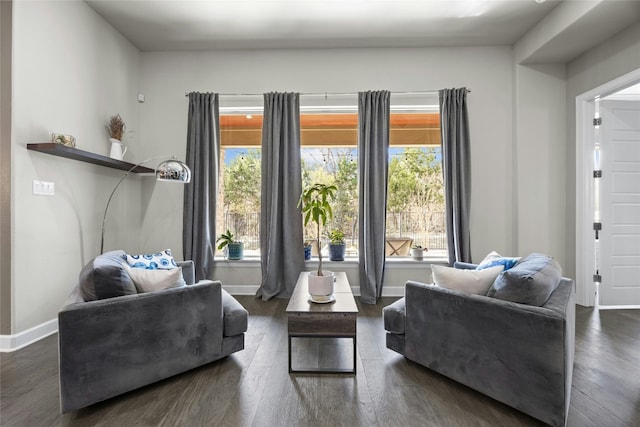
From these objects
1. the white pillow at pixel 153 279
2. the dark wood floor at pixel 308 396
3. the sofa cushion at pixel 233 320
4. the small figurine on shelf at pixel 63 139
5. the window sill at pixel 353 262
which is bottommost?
the dark wood floor at pixel 308 396

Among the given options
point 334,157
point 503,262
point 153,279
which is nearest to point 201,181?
point 334,157

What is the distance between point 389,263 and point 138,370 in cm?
309

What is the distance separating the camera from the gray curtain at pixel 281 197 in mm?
4086


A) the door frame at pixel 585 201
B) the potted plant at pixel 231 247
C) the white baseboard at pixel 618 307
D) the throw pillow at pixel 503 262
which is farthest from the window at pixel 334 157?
the white baseboard at pixel 618 307

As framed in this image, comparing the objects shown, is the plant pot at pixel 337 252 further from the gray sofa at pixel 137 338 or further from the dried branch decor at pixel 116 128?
the dried branch decor at pixel 116 128

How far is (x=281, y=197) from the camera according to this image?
4152 mm

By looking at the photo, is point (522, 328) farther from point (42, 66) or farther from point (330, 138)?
point (42, 66)

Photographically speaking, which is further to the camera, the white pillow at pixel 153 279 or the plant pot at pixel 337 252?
the plant pot at pixel 337 252

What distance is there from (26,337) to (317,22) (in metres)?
4.24

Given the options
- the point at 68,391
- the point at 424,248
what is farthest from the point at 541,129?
the point at 68,391

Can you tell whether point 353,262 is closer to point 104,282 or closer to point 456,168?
point 456,168

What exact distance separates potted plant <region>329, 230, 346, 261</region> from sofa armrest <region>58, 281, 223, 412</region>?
2.17m

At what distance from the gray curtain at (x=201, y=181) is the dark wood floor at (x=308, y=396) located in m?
1.76

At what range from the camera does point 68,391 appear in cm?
173
